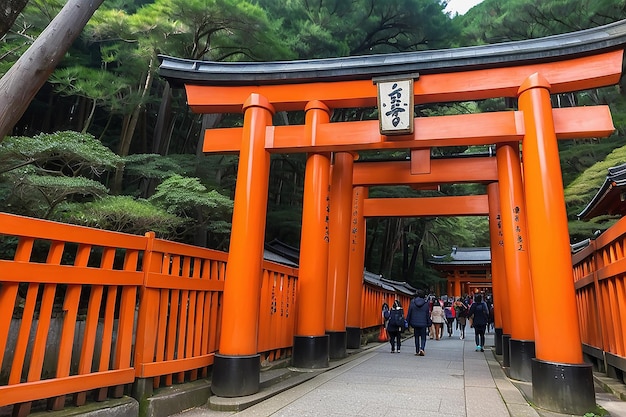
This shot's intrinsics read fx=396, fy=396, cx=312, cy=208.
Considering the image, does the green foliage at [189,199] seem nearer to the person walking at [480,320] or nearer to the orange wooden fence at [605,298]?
the person walking at [480,320]

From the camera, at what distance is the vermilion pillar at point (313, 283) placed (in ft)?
Answer: 22.0

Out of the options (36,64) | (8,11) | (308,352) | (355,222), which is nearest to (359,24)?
(355,222)

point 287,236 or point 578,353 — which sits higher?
point 287,236

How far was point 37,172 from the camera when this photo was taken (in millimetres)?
9734

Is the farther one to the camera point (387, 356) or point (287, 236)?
point (287, 236)

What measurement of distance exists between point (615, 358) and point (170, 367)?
600 cm

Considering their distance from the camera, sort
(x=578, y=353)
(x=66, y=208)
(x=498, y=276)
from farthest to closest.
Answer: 1. (x=498, y=276)
2. (x=66, y=208)
3. (x=578, y=353)

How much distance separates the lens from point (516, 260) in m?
7.13

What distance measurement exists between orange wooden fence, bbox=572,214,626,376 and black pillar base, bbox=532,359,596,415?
43.9 inches

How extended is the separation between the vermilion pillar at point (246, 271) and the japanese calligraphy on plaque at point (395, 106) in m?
1.86

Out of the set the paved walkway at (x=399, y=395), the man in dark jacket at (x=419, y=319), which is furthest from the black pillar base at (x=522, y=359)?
the man in dark jacket at (x=419, y=319)

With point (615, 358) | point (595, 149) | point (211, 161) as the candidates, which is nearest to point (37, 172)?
point (211, 161)

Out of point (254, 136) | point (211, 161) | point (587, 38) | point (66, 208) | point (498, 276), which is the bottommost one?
point (498, 276)

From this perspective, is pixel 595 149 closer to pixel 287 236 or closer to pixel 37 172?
pixel 287 236
